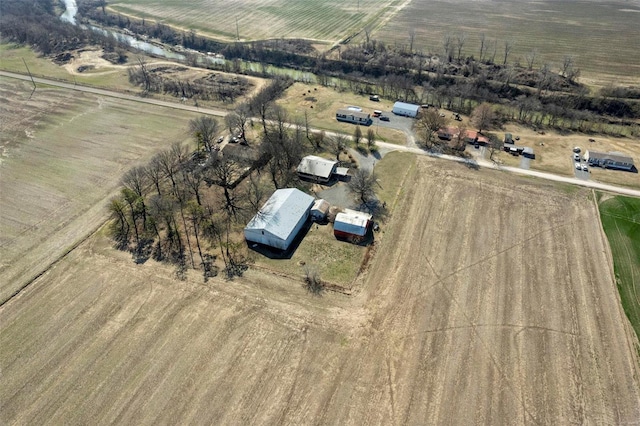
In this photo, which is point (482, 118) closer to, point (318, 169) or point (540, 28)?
point (318, 169)

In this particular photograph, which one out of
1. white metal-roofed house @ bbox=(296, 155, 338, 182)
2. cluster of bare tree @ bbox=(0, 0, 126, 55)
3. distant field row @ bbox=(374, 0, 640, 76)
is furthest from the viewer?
cluster of bare tree @ bbox=(0, 0, 126, 55)

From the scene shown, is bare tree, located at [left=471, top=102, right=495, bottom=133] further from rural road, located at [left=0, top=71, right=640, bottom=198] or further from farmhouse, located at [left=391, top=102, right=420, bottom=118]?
rural road, located at [left=0, top=71, right=640, bottom=198]

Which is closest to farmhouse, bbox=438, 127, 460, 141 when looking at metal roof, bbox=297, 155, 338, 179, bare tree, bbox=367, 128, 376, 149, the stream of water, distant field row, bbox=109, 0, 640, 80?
bare tree, bbox=367, 128, 376, 149

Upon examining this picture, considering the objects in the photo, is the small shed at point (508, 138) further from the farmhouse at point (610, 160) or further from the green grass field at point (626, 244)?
the green grass field at point (626, 244)

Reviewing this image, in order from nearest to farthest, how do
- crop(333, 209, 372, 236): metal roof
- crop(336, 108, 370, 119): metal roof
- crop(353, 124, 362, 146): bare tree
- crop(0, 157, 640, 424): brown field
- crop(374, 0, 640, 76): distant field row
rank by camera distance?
crop(0, 157, 640, 424): brown field
crop(333, 209, 372, 236): metal roof
crop(353, 124, 362, 146): bare tree
crop(336, 108, 370, 119): metal roof
crop(374, 0, 640, 76): distant field row

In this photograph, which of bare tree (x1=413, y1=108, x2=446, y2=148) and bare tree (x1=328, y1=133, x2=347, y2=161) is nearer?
bare tree (x1=328, y1=133, x2=347, y2=161)

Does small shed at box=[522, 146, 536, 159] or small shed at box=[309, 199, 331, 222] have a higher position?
small shed at box=[522, 146, 536, 159]

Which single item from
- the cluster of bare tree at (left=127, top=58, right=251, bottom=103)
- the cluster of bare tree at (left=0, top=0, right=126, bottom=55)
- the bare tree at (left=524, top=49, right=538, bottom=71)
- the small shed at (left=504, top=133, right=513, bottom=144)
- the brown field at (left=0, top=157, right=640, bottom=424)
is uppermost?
the cluster of bare tree at (left=0, top=0, right=126, bottom=55)
